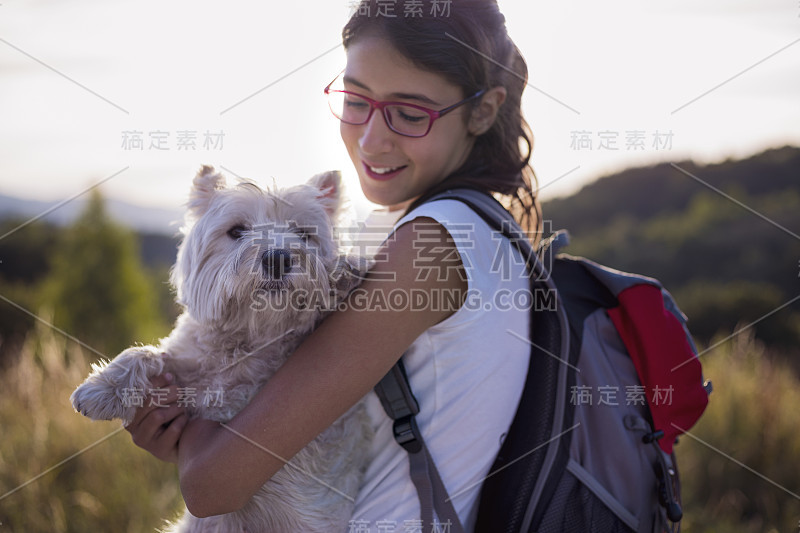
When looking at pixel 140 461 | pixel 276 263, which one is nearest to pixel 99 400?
pixel 276 263

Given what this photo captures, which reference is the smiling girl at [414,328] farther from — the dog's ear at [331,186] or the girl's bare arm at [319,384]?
the dog's ear at [331,186]

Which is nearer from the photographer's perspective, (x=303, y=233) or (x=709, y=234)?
(x=303, y=233)

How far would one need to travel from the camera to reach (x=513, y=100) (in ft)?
9.38

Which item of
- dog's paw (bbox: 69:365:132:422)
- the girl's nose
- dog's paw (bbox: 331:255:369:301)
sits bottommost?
dog's paw (bbox: 69:365:132:422)

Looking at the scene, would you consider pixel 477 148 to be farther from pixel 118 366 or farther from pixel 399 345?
pixel 118 366

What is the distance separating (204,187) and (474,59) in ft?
4.49

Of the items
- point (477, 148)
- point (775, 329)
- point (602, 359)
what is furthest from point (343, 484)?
point (775, 329)

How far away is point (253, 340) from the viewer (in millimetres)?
2406

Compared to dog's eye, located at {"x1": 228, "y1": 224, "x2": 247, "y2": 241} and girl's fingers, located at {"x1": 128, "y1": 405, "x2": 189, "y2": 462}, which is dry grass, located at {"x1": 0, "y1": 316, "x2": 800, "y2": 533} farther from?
dog's eye, located at {"x1": 228, "y1": 224, "x2": 247, "y2": 241}

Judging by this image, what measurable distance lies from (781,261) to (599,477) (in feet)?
73.4

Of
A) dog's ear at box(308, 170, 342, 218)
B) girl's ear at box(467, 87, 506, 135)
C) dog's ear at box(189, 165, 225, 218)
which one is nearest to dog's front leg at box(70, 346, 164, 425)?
dog's ear at box(189, 165, 225, 218)

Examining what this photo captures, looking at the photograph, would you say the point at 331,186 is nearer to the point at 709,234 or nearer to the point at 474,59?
the point at 474,59

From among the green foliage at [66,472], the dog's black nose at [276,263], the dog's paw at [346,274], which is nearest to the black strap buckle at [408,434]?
the dog's paw at [346,274]

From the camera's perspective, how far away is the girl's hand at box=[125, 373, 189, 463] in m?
2.10
